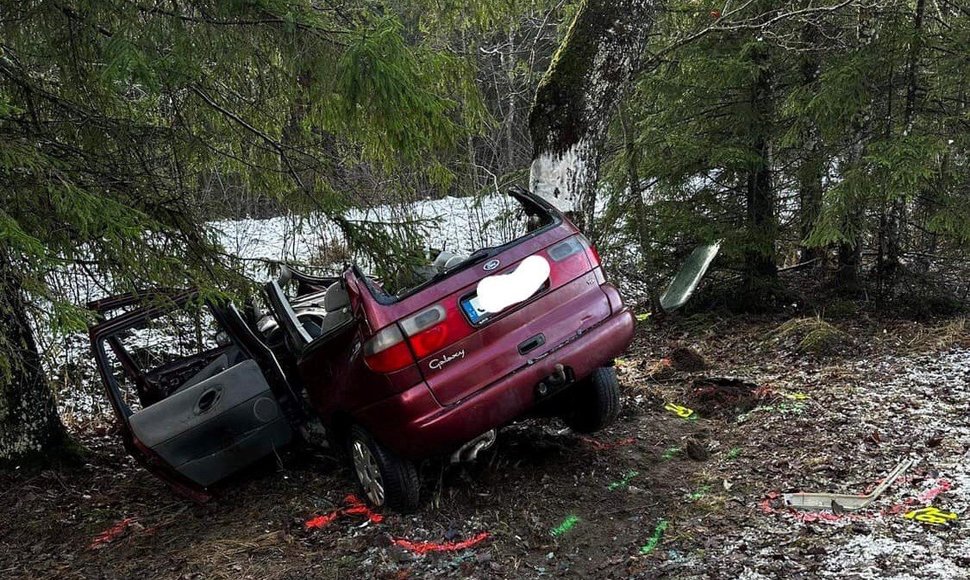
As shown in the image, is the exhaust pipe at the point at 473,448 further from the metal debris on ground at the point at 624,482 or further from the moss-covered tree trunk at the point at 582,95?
the moss-covered tree trunk at the point at 582,95

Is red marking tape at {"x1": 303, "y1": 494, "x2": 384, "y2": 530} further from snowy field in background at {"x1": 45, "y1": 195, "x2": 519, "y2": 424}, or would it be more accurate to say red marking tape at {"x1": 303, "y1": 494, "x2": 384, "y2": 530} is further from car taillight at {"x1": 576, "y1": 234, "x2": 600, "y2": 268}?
car taillight at {"x1": 576, "y1": 234, "x2": 600, "y2": 268}

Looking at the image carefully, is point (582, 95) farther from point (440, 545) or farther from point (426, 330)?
point (440, 545)

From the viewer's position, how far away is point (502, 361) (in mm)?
4098

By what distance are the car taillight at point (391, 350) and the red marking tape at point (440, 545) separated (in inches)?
39.6

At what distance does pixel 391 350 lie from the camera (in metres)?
3.95

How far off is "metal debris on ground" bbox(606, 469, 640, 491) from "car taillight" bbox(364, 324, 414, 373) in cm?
155

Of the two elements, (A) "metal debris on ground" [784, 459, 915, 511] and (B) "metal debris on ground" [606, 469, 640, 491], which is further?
(B) "metal debris on ground" [606, 469, 640, 491]

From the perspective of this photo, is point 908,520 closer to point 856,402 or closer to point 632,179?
point 856,402

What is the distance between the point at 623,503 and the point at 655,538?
441mm

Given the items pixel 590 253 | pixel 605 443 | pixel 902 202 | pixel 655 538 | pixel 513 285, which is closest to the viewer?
pixel 655 538

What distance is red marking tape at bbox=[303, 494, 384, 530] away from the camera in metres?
4.49

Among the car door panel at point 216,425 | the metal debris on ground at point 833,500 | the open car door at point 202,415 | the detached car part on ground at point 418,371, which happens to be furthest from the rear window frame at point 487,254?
the metal debris on ground at point 833,500

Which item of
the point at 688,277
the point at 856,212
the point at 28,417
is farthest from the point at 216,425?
the point at 856,212

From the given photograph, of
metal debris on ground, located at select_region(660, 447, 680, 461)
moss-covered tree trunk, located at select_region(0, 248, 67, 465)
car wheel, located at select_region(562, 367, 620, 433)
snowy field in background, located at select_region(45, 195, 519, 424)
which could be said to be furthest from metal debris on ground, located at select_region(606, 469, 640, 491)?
moss-covered tree trunk, located at select_region(0, 248, 67, 465)
